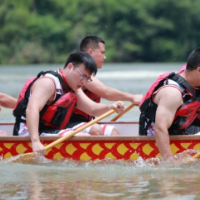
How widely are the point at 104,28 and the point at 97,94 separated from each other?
4830 cm

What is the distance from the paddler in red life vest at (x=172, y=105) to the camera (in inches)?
183

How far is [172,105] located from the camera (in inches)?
183

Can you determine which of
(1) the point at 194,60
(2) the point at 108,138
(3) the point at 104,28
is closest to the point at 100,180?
(2) the point at 108,138

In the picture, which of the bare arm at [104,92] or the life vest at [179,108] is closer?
the life vest at [179,108]

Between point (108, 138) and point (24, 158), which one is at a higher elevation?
point (108, 138)

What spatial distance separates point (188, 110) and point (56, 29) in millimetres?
46621

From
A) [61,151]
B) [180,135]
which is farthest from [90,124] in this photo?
[180,135]

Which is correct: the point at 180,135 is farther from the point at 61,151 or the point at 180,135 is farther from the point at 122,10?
the point at 122,10

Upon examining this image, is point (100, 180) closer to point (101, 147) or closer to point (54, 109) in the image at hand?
point (101, 147)

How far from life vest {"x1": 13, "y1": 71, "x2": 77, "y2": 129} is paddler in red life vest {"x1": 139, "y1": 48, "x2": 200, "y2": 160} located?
734mm

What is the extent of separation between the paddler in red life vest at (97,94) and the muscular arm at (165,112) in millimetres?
1092

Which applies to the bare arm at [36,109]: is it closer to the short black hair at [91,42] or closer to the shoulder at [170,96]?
the shoulder at [170,96]

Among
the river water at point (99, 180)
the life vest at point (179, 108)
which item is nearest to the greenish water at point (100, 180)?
the river water at point (99, 180)

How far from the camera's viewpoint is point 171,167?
493cm
